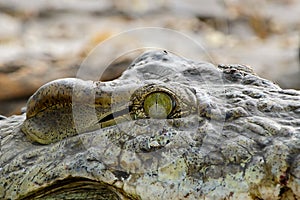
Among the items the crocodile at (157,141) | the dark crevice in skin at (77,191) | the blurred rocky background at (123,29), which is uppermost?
the blurred rocky background at (123,29)

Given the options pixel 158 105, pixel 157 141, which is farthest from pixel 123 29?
pixel 157 141

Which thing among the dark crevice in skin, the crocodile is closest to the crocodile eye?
the crocodile

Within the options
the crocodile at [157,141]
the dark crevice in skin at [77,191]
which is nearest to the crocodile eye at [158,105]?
the crocodile at [157,141]

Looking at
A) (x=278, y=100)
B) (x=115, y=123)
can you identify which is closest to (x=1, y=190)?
(x=115, y=123)

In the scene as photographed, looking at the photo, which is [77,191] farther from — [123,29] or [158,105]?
[123,29]

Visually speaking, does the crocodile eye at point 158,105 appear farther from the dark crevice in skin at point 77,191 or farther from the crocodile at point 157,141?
the dark crevice in skin at point 77,191

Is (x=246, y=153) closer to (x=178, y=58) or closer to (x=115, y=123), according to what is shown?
(x=115, y=123)

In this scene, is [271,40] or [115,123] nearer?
[115,123]
